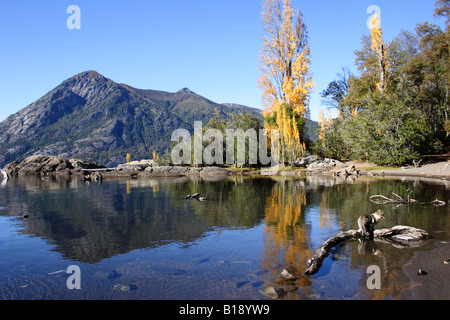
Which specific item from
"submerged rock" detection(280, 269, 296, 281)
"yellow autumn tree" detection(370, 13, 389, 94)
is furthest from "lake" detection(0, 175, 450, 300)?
"yellow autumn tree" detection(370, 13, 389, 94)

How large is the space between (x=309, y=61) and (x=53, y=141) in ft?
544

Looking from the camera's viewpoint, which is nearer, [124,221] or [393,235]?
[393,235]

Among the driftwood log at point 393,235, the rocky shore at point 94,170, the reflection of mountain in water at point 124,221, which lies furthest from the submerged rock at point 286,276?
the rocky shore at point 94,170

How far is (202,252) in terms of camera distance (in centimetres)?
883

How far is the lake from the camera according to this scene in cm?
624

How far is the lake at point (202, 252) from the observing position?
20.5 ft

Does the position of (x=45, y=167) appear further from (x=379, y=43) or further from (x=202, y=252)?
(x=202, y=252)

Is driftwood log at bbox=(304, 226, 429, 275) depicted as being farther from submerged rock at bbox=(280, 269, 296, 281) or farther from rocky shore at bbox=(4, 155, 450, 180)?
rocky shore at bbox=(4, 155, 450, 180)

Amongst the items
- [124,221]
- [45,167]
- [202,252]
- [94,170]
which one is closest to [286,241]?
[202,252]

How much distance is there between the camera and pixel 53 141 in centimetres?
17062

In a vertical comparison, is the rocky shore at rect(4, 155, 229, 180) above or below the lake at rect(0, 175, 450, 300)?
above

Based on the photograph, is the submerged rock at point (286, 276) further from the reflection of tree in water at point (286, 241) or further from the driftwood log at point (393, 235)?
the driftwood log at point (393, 235)

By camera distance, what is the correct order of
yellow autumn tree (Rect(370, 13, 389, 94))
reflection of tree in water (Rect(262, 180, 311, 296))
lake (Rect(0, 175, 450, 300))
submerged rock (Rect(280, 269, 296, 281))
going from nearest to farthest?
1. lake (Rect(0, 175, 450, 300))
2. submerged rock (Rect(280, 269, 296, 281))
3. reflection of tree in water (Rect(262, 180, 311, 296))
4. yellow autumn tree (Rect(370, 13, 389, 94))

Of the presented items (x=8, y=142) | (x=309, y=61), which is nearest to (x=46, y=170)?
(x=309, y=61)
